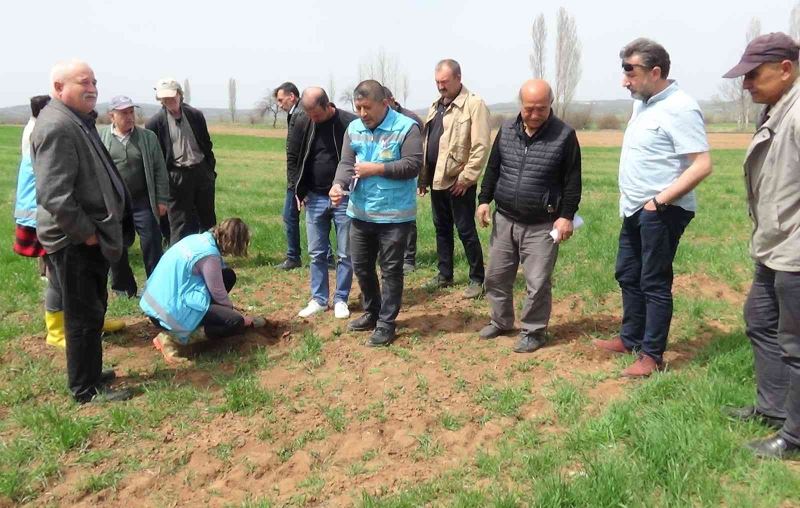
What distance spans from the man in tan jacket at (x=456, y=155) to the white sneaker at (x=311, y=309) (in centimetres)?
151

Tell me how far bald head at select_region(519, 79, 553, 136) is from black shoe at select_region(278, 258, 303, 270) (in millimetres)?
A: 3962

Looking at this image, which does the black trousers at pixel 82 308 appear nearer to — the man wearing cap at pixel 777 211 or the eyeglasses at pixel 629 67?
the eyeglasses at pixel 629 67

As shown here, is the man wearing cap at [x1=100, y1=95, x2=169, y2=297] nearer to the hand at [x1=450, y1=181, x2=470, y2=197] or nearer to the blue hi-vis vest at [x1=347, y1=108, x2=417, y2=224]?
the blue hi-vis vest at [x1=347, y1=108, x2=417, y2=224]

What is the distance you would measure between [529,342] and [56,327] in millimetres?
3946

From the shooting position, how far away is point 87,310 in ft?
13.8

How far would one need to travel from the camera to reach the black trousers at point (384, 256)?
5.12 m

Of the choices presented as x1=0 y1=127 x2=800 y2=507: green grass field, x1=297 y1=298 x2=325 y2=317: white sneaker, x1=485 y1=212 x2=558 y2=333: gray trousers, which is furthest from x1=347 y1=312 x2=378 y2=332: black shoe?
x1=485 y1=212 x2=558 y2=333: gray trousers

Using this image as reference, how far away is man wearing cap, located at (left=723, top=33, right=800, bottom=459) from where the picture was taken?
304 centimetres

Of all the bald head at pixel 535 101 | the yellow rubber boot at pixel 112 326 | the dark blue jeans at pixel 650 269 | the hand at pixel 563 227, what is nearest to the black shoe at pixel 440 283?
the hand at pixel 563 227

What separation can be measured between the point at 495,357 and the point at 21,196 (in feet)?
13.1

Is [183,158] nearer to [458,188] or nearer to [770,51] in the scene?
[458,188]

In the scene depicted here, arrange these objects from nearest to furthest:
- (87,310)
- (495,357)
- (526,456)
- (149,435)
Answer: (526,456) < (149,435) < (87,310) < (495,357)

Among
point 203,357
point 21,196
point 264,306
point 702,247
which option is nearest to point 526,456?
point 203,357

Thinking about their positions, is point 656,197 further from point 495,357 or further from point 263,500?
point 263,500
